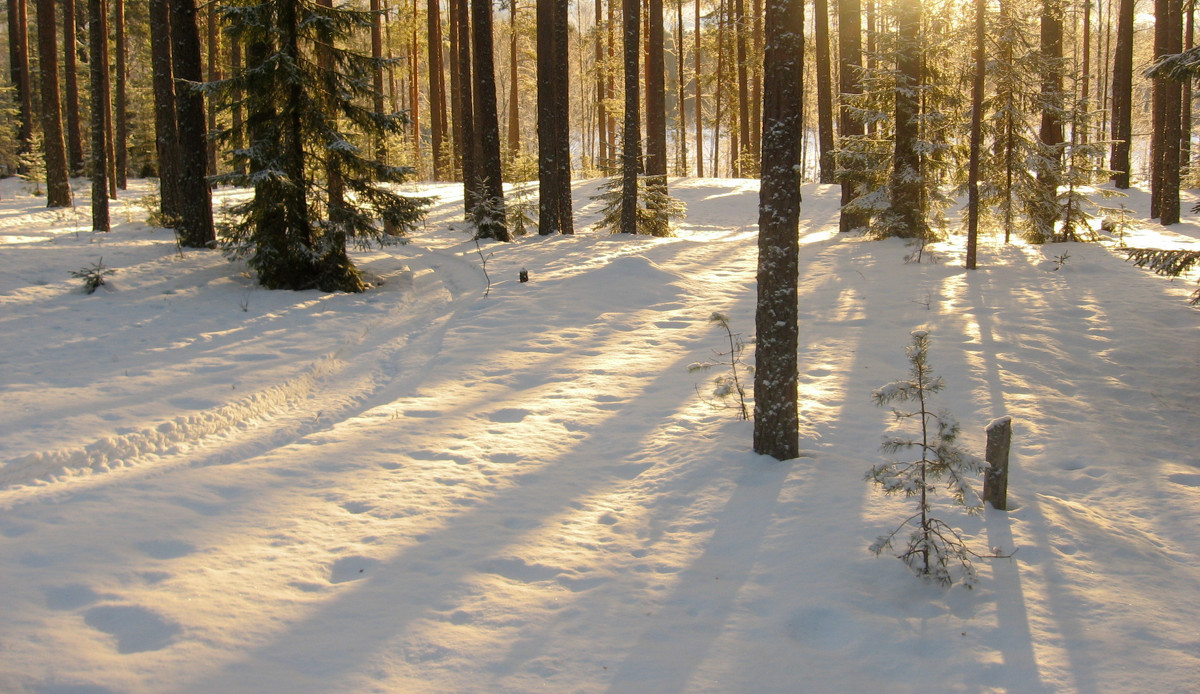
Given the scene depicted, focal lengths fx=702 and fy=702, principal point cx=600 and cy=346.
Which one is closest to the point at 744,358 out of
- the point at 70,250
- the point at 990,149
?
the point at 990,149

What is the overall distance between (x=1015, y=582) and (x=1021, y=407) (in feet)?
12.7

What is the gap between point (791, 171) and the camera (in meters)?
5.79

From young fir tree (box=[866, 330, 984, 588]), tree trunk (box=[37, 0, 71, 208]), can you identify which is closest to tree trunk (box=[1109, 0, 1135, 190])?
young fir tree (box=[866, 330, 984, 588])

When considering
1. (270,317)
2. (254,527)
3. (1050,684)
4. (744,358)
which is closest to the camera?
(1050,684)

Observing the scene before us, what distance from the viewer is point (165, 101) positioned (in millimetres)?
13328

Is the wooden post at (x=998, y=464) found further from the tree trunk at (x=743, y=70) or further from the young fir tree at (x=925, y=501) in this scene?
the tree trunk at (x=743, y=70)

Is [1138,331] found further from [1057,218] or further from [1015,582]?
[1015,582]

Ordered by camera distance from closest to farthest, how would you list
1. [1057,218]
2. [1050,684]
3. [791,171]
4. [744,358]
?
[1050,684], [791,171], [744,358], [1057,218]

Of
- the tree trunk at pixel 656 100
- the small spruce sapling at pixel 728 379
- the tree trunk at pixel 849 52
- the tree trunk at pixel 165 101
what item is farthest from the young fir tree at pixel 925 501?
the tree trunk at pixel 656 100

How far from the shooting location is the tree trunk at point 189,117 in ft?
40.8

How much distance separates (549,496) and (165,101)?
482 inches

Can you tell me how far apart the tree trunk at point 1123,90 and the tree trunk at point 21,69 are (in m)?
33.4

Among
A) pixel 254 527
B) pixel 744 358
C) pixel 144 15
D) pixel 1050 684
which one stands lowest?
pixel 1050 684

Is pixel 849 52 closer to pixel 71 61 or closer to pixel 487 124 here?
pixel 487 124
